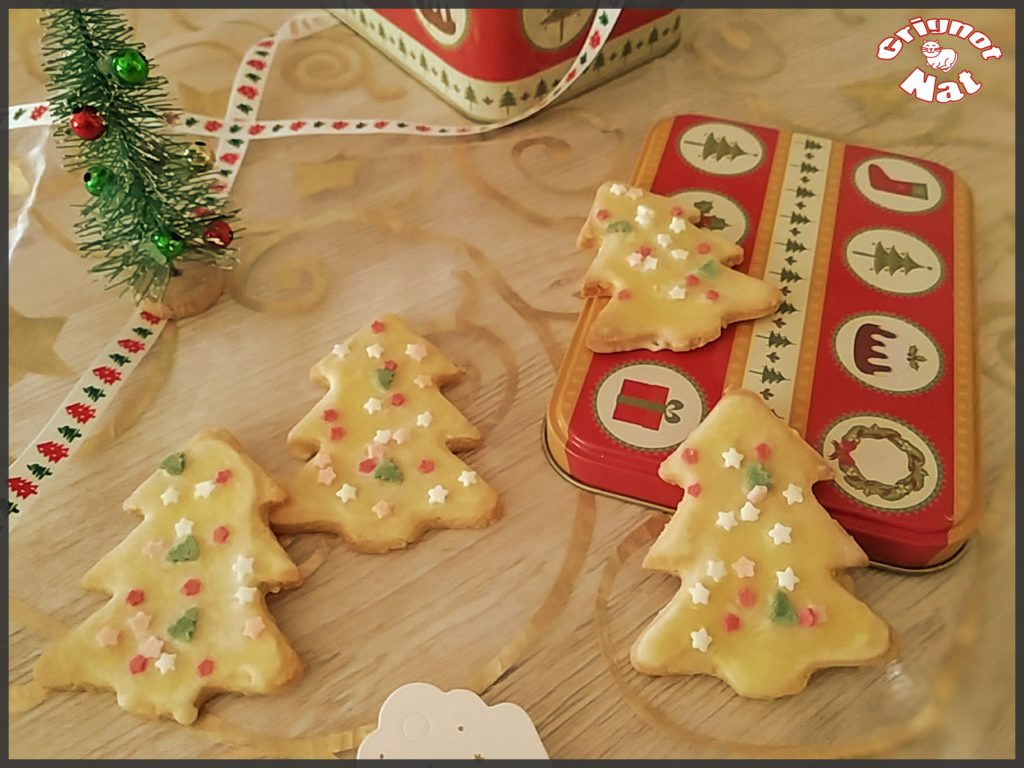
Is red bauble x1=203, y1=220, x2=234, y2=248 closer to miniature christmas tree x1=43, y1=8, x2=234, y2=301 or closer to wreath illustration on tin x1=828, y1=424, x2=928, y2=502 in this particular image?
miniature christmas tree x1=43, y1=8, x2=234, y2=301

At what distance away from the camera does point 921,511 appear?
591 millimetres

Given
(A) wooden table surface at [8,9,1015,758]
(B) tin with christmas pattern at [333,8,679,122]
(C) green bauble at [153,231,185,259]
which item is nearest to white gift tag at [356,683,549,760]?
(A) wooden table surface at [8,9,1015,758]

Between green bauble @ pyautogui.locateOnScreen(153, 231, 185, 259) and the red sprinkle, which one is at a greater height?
green bauble @ pyautogui.locateOnScreen(153, 231, 185, 259)

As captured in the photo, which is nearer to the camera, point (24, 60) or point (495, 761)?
point (495, 761)

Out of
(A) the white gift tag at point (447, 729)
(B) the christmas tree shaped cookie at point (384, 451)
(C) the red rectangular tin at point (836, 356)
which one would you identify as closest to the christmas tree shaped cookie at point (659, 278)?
(C) the red rectangular tin at point (836, 356)

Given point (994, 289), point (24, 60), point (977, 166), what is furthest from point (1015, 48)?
point (24, 60)

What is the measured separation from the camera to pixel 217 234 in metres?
0.72

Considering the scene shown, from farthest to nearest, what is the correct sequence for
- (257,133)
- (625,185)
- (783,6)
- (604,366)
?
(783,6), (257,133), (625,185), (604,366)

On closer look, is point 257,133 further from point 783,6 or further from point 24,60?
point 783,6

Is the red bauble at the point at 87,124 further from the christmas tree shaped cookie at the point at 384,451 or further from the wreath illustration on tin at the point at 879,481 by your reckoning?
the wreath illustration on tin at the point at 879,481

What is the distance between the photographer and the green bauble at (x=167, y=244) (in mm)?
680

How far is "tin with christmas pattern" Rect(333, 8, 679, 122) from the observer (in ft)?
2.64

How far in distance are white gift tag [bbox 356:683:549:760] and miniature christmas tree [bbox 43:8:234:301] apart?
1.20 feet

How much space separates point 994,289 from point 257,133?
65cm
